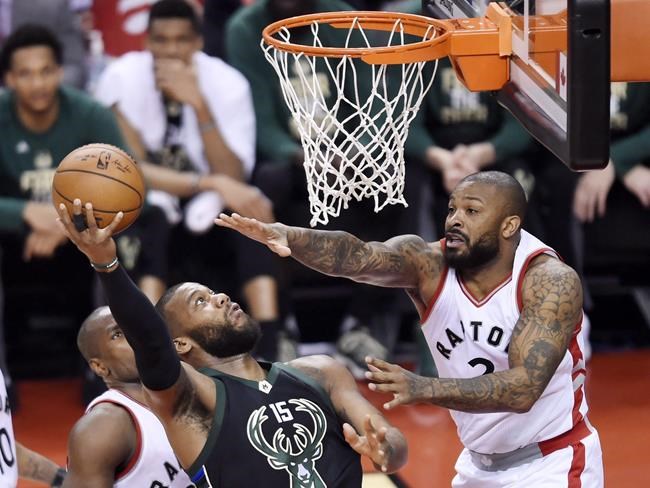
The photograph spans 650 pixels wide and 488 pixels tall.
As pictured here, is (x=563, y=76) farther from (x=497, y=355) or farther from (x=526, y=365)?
(x=497, y=355)

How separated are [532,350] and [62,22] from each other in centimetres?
389

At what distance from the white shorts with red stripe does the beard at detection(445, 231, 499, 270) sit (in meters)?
0.65

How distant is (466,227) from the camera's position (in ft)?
13.9

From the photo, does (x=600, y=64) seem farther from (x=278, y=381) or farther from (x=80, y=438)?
(x=80, y=438)

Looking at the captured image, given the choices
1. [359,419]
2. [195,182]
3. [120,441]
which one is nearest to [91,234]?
[120,441]

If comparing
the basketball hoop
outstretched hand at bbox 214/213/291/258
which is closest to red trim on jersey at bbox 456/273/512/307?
the basketball hoop

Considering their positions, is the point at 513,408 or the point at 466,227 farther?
the point at 466,227

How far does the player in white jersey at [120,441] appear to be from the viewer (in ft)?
12.4

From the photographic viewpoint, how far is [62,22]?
272 inches

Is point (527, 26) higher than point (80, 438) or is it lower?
higher

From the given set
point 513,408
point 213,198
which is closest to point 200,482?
point 513,408

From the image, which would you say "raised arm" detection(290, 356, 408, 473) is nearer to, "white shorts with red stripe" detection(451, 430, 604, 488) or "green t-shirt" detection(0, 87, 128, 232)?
"white shorts with red stripe" detection(451, 430, 604, 488)

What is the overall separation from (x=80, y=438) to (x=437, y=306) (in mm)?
1232

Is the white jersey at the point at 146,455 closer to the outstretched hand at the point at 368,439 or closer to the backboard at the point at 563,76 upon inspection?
the outstretched hand at the point at 368,439
